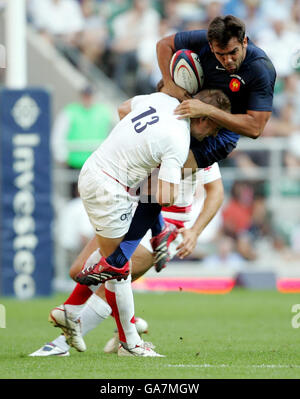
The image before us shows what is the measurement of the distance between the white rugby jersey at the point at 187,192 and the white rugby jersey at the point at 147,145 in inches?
40.8

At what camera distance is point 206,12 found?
15586mm

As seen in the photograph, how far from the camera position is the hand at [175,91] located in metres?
6.23

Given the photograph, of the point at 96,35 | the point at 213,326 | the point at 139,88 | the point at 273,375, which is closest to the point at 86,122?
the point at 139,88

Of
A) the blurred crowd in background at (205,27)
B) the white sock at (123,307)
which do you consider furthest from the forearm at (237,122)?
the blurred crowd in background at (205,27)

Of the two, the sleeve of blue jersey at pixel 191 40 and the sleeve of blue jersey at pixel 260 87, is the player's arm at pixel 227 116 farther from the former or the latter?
the sleeve of blue jersey at pixel 191 40

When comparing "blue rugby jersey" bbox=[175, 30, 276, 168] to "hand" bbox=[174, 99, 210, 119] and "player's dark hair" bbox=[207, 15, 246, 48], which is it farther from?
"hand" bbox=[174, 99, 210, 119]

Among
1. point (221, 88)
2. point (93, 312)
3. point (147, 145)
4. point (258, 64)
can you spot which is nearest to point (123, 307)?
point (93, 312)

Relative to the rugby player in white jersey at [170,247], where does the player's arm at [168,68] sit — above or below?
above

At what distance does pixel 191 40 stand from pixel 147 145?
3.54 ft

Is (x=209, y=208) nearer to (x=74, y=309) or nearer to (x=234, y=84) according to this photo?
(x=234, y=84)

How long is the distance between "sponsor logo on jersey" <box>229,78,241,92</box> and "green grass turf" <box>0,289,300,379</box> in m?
1.81

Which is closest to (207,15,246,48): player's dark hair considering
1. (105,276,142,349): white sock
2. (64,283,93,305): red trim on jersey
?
(105,276,142,349): white sock

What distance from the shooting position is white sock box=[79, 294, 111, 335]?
249 inches
